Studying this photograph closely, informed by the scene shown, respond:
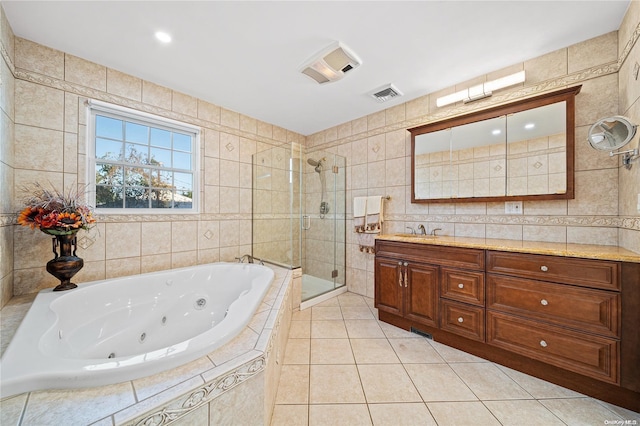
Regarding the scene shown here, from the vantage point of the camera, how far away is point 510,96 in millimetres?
1986

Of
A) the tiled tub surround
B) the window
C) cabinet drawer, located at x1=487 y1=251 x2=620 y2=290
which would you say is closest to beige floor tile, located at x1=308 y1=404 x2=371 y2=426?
the tiled tub surround

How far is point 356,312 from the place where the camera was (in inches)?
101

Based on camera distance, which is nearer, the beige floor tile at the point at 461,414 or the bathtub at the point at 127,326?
the bathtub at the point at 127,326

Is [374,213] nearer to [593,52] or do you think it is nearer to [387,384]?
[387,384]

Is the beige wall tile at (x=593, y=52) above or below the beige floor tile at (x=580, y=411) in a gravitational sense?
above

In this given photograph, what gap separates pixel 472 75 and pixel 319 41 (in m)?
1.46

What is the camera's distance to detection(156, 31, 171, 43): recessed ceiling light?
1637 millimetres

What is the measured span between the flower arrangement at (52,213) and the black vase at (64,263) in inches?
3.6

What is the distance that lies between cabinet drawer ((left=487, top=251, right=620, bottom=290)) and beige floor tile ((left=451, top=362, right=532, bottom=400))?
0.70 metres

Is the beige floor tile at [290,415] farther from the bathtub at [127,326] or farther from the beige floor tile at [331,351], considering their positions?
the bathtub at [127,326]

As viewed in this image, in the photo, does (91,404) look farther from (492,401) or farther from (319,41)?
(319,41)

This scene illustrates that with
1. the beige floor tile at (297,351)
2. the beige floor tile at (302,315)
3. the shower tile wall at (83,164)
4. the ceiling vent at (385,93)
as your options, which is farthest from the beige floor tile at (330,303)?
the ceiling vent at (385,93)

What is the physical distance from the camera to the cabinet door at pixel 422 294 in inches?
77.2

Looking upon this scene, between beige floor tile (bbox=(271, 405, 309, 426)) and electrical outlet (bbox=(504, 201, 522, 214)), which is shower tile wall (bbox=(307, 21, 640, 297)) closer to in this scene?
electrical outlet (bbox=(504, 201, 522, 214))
